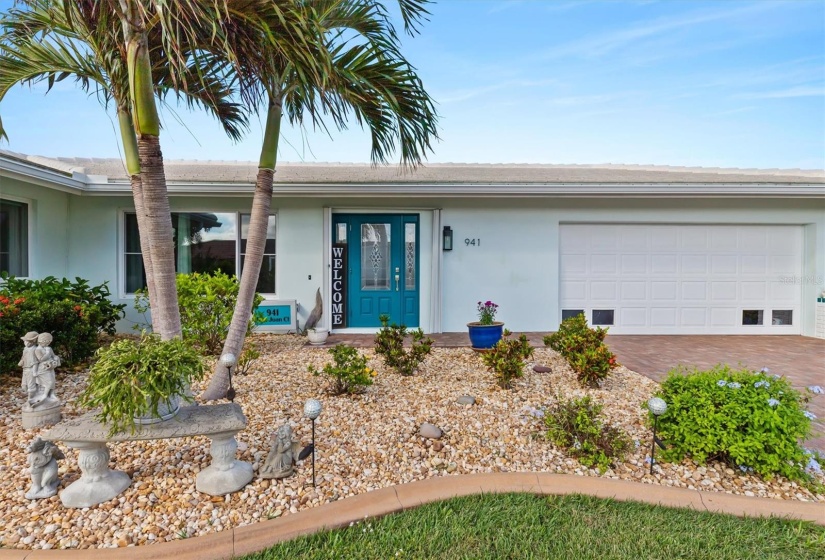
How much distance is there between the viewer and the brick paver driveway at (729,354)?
4.90 meters

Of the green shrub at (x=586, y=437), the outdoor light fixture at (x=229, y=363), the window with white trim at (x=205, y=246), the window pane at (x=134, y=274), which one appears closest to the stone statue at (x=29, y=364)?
the outdoor light fixture at (x=229, y=363)

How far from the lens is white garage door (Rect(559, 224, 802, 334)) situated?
7.33m

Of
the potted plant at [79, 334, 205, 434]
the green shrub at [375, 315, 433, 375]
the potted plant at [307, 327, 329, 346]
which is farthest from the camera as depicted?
the potted plant at [307, 327, 329, 346]

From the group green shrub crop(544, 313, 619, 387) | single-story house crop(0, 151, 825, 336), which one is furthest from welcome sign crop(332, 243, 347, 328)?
green shrub crop(544, 313, 619, 387)

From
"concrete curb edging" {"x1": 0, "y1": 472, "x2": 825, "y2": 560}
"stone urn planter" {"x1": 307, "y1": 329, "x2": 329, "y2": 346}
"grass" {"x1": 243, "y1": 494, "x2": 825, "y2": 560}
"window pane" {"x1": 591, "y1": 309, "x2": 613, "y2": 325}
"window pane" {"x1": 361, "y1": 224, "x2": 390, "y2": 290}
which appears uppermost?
"window pane" {"x1": 361, "y1": 224, "x2": 390, "y2": 290}

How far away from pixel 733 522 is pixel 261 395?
3638 millimetres

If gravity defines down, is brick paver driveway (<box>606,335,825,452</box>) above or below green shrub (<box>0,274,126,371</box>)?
below

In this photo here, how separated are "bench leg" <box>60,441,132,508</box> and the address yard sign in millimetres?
4672

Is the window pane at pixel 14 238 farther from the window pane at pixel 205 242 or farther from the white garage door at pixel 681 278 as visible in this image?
the white garage door at pixel 681 278

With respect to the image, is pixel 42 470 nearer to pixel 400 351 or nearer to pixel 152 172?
pixel 152 172

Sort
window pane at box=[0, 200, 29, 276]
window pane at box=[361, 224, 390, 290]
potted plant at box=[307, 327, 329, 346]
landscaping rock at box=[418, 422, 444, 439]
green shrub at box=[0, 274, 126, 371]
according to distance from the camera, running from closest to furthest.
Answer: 1. landscaping rock at box=[418, 422, 444, 439]
2. green shrub at box=[0, 274, 126, 371]
3. window pane at box=[0, 200, 29, 276]
4. potted plant at box=[307, 327, 329, 346]
5. window pane at box=[361, 224, 390, 290]

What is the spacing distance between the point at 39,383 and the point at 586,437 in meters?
4.34

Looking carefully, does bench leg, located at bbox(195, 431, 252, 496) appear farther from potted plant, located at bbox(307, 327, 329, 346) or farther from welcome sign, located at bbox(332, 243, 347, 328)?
welcome sign, located at bbox(332, 243, 347, 328)

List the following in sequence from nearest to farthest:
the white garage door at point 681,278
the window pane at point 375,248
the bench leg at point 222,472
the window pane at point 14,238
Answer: the bench leg at point 222,472, the window pane at point 14,238, the window pane at point 375,248, the white garage door at point 681,278
